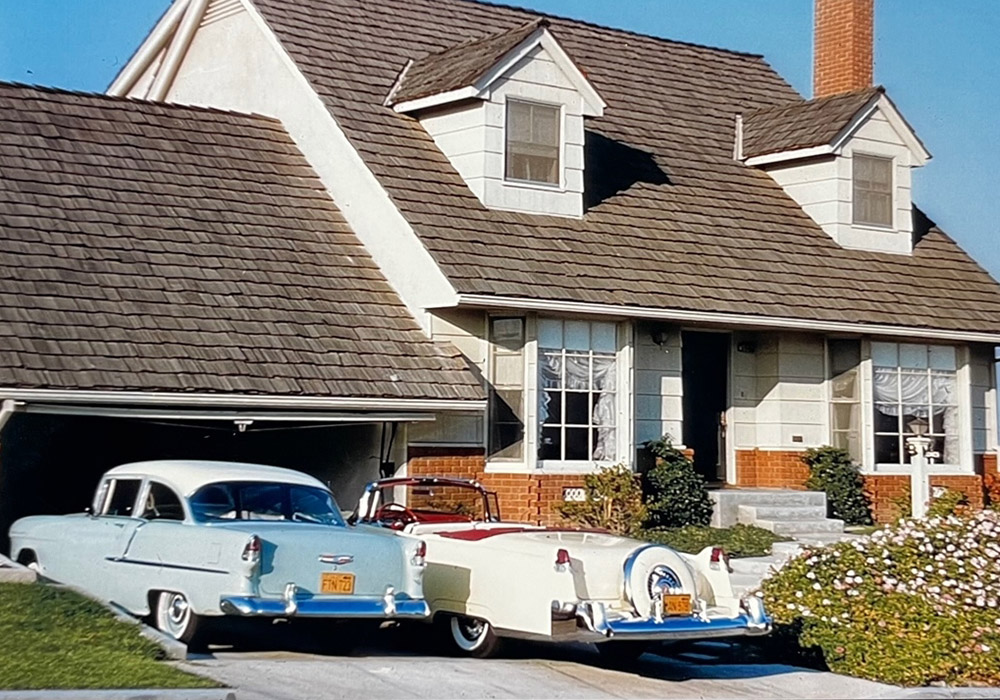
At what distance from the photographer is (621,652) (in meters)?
13.1

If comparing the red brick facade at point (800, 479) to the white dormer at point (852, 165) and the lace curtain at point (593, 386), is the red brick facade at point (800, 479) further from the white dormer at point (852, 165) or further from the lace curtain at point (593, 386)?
the white dormer at point (852, 165)

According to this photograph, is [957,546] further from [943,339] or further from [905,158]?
[905,158]

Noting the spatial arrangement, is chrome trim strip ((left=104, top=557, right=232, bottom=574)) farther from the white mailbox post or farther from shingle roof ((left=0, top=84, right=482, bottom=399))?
the white mailbox post

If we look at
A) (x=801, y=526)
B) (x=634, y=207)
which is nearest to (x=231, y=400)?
(x=634, y=207)

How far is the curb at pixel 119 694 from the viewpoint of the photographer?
9172 millimetres

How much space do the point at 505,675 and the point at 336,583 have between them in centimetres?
144

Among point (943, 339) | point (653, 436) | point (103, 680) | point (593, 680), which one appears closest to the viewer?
point (103, 680)

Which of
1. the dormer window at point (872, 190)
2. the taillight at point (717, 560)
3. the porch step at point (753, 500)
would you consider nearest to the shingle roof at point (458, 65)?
the dormer window at point (872, 190)

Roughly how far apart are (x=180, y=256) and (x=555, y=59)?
576 centimetres

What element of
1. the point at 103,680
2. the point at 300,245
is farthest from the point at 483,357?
the point at 103,680

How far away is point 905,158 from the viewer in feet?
77.2

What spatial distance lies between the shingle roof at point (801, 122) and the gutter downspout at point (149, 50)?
29.5 feet

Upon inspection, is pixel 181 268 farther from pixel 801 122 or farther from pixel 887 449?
pixel 887 449

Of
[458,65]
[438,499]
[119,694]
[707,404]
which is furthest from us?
[707,404]
